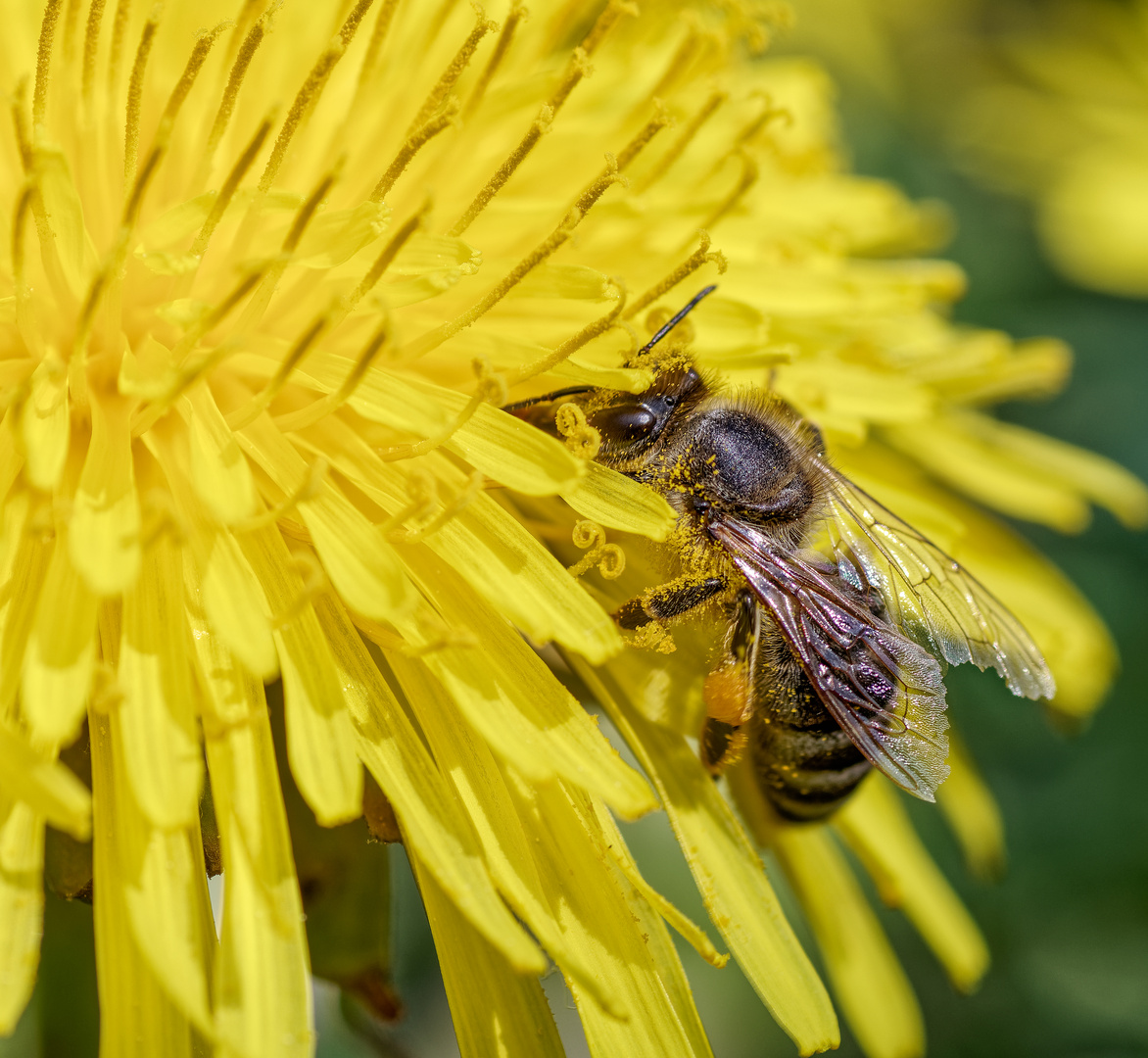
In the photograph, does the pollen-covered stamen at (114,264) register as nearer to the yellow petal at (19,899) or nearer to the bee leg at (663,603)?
the yellow petal at (19,899)

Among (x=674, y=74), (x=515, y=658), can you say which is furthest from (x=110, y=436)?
(x=674, y=74)

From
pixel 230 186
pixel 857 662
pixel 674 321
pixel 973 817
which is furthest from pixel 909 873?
pixel 230 186

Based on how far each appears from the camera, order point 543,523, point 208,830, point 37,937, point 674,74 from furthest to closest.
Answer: point 674,74
point 543,523
point 208,830
point 37,937

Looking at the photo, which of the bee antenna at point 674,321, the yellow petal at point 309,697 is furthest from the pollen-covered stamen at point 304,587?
the bee antenna at point 674,321

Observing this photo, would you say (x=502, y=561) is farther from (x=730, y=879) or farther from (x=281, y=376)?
(x=730, y=879)

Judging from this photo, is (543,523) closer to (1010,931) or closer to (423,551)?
(423,551)

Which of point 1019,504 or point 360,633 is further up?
point 1019,504
